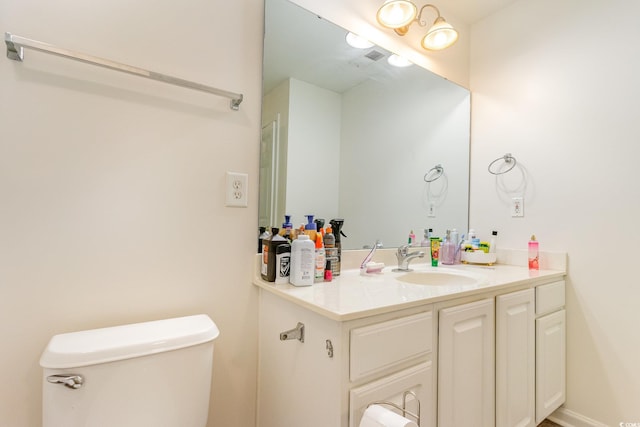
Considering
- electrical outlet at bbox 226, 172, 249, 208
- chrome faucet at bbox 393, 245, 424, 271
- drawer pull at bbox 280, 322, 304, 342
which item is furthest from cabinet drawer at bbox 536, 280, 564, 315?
electrical outlet at bbox 226, 172, 249, 208

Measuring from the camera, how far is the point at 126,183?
986 millimetres

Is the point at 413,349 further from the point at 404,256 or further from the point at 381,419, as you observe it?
the point at 404,256

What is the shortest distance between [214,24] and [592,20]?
6.06ft

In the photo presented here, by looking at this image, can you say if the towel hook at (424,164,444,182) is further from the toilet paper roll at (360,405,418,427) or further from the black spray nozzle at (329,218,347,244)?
the toilet paper roll at (360,405,418,427)

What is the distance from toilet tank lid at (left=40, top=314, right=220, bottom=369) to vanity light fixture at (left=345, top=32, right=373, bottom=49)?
1424 millimetres

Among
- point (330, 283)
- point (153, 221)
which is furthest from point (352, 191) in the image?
point (153, 221)

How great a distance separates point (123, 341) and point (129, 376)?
0.09 metres

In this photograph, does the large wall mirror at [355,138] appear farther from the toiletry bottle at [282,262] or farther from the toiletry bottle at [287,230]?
the toiletry bottle at [282,262]

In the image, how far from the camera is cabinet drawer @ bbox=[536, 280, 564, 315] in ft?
4.68

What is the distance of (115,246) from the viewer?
97 centimetres

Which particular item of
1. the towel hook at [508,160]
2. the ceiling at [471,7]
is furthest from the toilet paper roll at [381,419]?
the ceiling at [471,7]

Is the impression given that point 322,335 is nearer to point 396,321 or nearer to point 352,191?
point 396,321

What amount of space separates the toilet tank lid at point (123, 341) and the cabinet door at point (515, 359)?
1121 millimetres

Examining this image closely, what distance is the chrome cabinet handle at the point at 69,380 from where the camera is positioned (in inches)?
28.1
